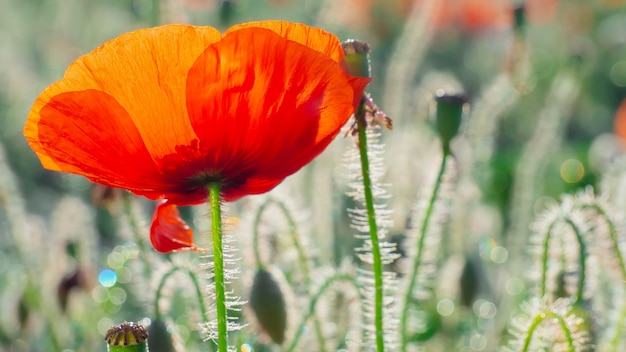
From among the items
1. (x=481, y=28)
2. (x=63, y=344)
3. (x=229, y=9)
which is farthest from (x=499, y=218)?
(x=481, y=28)

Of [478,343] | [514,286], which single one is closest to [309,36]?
[478,343]

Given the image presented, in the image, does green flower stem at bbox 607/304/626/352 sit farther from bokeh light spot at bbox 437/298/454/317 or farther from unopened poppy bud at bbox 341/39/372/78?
bokeh light spot at bbox 437/298/454/317

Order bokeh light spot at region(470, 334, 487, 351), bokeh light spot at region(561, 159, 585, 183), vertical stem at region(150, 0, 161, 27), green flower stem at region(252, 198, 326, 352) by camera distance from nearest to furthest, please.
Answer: green flower stem at region(252, 198, 326, 352) → bokeh light spot at region(470, 334, 487, 351) → vertical stem at region(150, 0, 161, 27) → bokeh light spot at region(561, 159, 585, 183)

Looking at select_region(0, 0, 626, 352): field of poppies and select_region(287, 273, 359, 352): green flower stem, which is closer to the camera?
select_region(0, 0, 626, 352): field of poppies

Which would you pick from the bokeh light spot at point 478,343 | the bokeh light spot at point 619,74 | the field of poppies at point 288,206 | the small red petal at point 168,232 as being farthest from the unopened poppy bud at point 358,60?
the bokeh light spot at point 619,74

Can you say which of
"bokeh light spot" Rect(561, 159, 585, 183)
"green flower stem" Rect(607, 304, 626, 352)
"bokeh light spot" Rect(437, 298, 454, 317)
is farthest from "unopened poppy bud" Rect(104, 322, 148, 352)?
"bokeh light spot" Rect(561, 159, 585, 183)

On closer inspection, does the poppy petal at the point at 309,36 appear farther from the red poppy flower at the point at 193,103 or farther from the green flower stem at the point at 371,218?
the green flower stem at the point at 371,218

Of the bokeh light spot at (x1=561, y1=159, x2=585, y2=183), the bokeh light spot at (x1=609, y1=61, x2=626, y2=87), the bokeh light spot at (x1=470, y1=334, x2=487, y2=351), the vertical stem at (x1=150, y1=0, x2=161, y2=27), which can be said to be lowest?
the bokeh light spot at (x1=470, y1=334, x2=487, y2=351)
